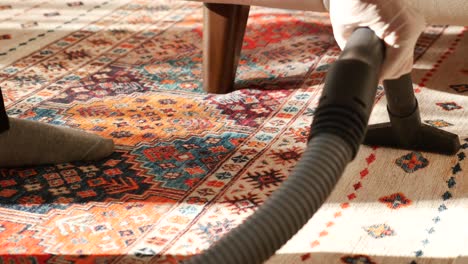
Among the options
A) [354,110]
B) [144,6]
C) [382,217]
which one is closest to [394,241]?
[382,217]

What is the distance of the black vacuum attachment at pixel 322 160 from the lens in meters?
0.83

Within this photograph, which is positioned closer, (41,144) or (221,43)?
(41,144)

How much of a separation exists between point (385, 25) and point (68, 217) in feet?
2.59

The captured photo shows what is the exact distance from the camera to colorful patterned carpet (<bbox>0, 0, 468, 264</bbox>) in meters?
1.46

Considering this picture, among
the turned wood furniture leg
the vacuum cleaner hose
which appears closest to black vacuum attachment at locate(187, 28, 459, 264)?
the vacuum cleaner hose

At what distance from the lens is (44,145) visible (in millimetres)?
1778

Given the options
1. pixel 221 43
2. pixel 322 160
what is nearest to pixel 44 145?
pixel 221 43

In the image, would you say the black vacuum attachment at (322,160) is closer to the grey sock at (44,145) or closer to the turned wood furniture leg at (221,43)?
the grey sock at (44,145)

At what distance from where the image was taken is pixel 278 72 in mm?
2414

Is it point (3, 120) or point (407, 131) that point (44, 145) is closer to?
point (3, 120)

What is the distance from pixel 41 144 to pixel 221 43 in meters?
0.65

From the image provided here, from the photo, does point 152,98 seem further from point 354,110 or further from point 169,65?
point 354,110

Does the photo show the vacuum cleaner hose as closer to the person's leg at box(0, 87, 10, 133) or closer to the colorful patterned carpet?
the colorful patterned carpet

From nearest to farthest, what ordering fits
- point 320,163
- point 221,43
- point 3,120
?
point 320,163 → point 3,120 → point 221,43
